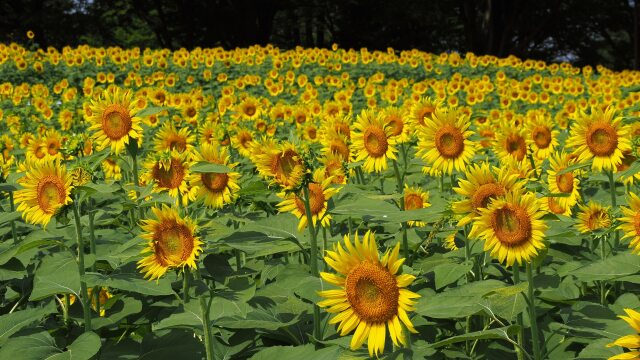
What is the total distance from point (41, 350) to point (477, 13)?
35693 millimetres

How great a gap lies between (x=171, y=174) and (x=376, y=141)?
4.52 ft

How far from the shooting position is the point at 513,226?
2.41m

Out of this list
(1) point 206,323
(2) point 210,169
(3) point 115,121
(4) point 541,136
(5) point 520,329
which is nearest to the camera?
(5) point 520,329

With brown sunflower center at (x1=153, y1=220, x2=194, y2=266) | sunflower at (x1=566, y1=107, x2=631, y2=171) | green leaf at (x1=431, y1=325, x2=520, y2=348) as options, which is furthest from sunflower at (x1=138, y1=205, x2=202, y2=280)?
sunflower at (x1=566, y1=107, x2=631, y2=171)

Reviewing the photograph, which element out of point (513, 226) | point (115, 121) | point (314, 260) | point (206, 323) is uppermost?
point (115, 121)

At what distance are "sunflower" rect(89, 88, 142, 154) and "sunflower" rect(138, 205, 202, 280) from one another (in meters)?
1.13

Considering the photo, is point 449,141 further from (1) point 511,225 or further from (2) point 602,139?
(1) point 511,225

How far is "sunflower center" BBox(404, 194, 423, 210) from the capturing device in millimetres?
→ 4023

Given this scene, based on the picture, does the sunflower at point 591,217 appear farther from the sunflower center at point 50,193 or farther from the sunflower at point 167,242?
the sunflower center at point 50,193

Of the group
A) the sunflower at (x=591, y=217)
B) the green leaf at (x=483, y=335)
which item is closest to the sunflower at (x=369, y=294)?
the green leaf at (x=483, y=335)

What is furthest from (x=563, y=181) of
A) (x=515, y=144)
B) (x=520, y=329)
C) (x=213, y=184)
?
(x=213, y=184)

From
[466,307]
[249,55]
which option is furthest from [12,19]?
[466,307]

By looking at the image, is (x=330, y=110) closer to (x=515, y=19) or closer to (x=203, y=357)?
(x=203, y=357)

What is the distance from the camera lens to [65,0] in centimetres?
3372
